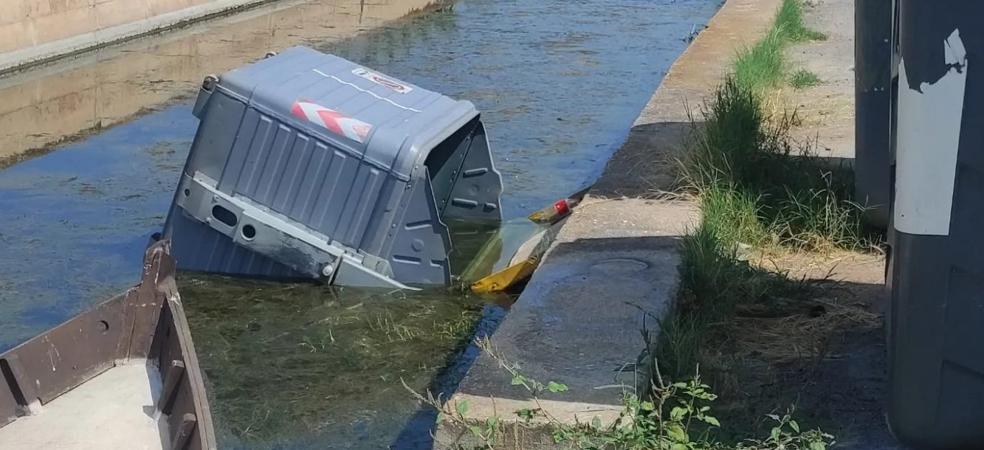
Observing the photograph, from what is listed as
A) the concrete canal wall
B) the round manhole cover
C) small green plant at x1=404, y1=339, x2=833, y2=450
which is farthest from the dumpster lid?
the concrete canal wall

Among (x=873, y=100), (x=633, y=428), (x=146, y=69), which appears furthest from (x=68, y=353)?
(x=146, y=69)

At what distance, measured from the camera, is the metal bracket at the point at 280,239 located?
671 cm

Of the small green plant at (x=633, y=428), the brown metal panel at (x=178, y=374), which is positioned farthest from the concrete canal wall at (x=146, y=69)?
the small green plant at (x=633, y=428)

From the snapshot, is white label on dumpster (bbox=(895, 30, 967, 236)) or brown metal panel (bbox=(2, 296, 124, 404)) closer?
white label on dumpster (bbox=(895, 30, 967, 236))

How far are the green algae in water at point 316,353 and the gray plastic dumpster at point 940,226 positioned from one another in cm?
241

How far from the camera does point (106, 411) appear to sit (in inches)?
182

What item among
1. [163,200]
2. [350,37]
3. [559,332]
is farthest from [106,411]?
[350,37]

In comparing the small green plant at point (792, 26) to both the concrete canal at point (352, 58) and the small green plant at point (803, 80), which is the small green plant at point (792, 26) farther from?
the small green plant at point (803, 80)

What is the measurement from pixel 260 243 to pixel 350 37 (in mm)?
9876

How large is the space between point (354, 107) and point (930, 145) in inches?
150

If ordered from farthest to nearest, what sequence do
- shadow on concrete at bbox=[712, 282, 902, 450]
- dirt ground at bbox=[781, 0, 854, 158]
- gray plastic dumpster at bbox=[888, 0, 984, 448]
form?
dirt ground at bbox=[781, 0, 854, 158] < shadow on concrete at bbox=[712, 282, 902, 450] < gray plastic dumpster at bbox=[888, 0, 984, 448]

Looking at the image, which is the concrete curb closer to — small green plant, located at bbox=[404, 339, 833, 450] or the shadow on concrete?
the shadow on concrete

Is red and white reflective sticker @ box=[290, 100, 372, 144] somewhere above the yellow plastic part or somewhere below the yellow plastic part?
above

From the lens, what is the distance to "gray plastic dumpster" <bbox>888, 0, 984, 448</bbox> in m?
3.51
